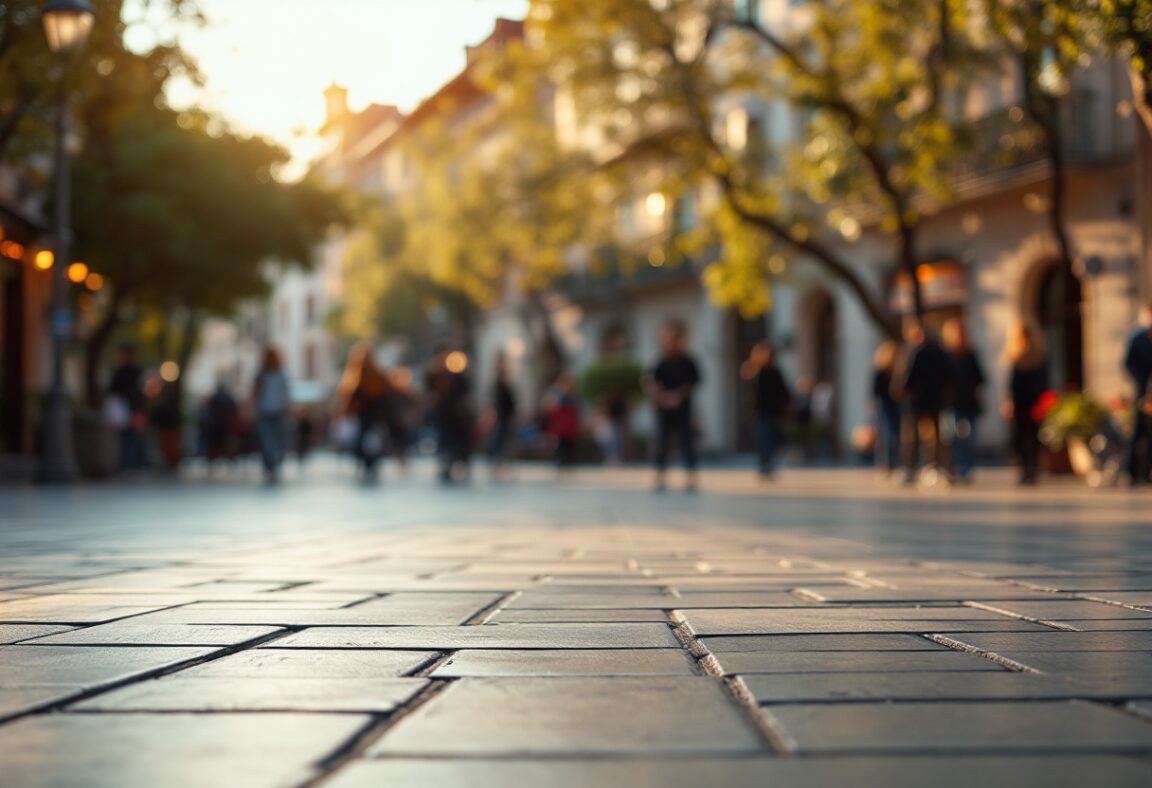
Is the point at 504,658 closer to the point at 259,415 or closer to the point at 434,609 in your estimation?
the point at 434,609

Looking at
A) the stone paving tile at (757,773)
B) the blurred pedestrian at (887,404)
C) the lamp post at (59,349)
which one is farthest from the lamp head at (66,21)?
the stone paving tile at (757,773)

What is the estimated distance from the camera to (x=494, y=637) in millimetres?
3533

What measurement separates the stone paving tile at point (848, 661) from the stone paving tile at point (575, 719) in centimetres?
20

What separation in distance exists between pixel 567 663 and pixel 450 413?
17.1m

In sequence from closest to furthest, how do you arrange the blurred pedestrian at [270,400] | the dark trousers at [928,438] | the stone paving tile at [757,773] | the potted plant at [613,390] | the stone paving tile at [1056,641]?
the stone paving tile at [757,773]
the stone paving tile at [1056,641]
the dark trousers at [928,438]
the blurred pedestrian at [270,400]
the potted plant at [613,390]

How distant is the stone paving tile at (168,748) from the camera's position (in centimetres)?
199

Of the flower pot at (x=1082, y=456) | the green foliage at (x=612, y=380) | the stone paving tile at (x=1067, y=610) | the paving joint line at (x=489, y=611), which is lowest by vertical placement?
the stone paving tile at (x=1067, y=610)

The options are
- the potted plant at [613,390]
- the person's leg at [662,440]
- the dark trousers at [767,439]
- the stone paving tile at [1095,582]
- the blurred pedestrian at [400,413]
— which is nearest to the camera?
the stone paving tile at [1095,582]

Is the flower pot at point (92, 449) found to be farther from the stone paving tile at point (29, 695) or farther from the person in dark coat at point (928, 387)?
the stone paving tile at point (29, 695)

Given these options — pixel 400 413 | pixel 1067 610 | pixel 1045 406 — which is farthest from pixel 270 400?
pixel 1067 610

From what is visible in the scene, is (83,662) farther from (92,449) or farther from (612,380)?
(612,380)

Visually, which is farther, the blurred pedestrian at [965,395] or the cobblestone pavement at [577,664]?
the blurred pedestrian at [965,395]

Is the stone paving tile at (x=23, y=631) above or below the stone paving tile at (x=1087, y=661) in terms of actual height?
above

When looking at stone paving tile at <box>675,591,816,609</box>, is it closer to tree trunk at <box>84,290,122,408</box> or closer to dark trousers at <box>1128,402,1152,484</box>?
dark trousers at <box>1128,402,1152,484</box>
